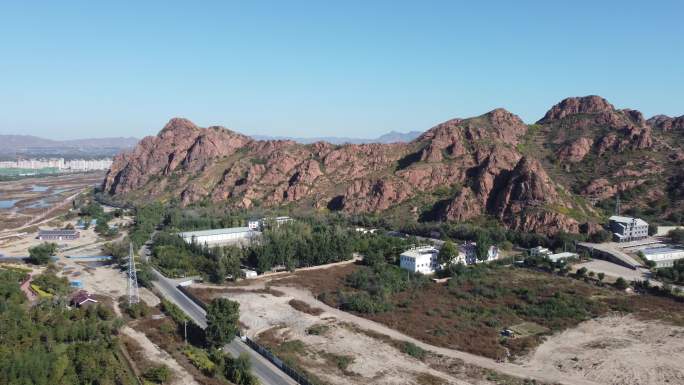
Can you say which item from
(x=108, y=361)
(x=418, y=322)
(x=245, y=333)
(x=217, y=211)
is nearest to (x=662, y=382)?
(x=418, y=322)

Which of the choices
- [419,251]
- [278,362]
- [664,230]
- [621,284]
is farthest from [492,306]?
[664,230]

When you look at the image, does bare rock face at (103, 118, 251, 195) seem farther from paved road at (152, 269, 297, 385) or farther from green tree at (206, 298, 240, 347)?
green tree at (206, 298, 240, 347)

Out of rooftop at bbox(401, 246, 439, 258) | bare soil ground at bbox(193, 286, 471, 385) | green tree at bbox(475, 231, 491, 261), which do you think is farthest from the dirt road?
green tree at bbox(475, 231, 491, 261)

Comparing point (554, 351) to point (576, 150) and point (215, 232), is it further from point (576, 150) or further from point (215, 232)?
point (576, 150)

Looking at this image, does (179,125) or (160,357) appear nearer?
(160,357)

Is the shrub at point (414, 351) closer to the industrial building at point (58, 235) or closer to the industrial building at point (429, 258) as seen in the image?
the industrial building at point (429, 258)

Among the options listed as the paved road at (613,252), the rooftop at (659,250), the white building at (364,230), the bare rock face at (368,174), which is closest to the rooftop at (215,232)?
the white building at (364,230)
